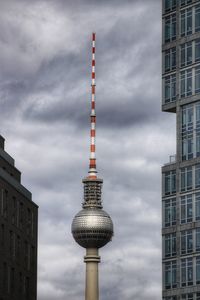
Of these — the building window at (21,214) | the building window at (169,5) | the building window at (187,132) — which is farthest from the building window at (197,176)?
the building window at (21,214)

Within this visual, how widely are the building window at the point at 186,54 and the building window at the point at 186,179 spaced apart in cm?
1318

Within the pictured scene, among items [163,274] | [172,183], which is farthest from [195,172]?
[163,274]

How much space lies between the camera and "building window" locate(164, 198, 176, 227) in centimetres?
12750

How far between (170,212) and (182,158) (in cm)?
654

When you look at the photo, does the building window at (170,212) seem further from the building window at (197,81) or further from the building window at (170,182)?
the building window at (197,81)

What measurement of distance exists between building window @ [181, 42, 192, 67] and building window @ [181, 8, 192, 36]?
5.30 feet

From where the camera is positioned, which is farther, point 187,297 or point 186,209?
point 186,209

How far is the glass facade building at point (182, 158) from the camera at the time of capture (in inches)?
4882

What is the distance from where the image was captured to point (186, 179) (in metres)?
127

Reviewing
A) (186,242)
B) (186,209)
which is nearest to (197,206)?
(186,209)

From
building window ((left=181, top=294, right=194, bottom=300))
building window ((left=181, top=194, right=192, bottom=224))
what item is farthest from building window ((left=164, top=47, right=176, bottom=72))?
building window ((left=181, top=294, right=194, bottom=300))

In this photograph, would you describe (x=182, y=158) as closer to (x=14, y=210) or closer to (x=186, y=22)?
(x=186, y=22)

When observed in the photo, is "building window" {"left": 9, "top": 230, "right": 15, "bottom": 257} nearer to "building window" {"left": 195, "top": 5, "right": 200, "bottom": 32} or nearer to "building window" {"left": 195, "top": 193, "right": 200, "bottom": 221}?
"building window" {"left": 195, "top": 193, "right": 200, "bottom": 221}

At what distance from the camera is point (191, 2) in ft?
432
